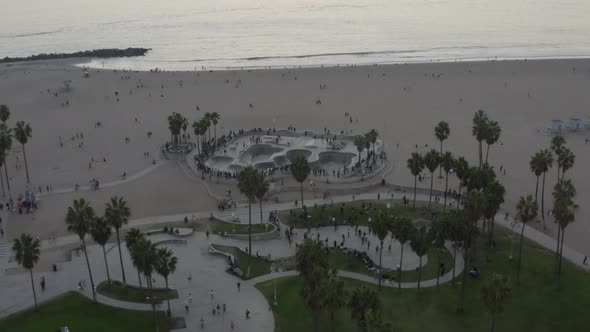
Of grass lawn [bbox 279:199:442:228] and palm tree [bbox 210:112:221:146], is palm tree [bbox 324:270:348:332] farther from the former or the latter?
palm tree [bbox 210:112:221:146]

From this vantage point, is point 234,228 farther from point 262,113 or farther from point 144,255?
point 262,113

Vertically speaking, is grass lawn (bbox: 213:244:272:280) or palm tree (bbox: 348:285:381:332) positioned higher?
palm tree (bbox: 348:285:381:332)

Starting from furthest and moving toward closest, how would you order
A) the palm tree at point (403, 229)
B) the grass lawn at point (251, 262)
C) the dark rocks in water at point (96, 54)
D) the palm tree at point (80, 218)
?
the dark rocks in water at point (96, 54)
the grass lawn at point (251, 262)
the palm tree at point (403, 229)
the palm tree at point (80, 218)

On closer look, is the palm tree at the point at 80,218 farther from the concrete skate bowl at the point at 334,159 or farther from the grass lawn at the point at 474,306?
the concrete skate bowl at the point at 334,159

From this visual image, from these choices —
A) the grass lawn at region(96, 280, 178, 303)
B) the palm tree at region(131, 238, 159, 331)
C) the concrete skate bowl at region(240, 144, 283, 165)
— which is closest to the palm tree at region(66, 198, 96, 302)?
the palm tree at region(131, 238, 159, 331)

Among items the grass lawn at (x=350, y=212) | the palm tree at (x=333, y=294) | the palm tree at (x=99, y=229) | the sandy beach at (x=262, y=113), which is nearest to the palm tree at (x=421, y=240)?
the palm tree at (x=333, y=294)

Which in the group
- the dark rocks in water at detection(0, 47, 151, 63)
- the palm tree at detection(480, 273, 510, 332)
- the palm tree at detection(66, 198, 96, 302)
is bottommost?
the palm tree at detection(480, 273, 510, 332)

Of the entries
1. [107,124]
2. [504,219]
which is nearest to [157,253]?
[504,219]
